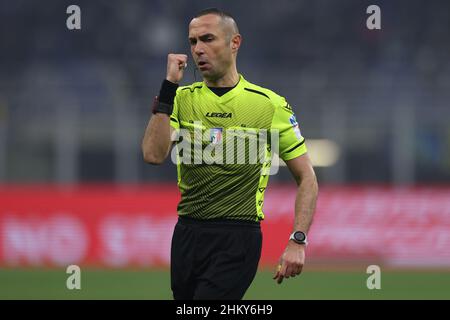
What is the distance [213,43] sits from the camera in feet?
17.9

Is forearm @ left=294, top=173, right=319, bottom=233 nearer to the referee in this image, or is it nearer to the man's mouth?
the referee

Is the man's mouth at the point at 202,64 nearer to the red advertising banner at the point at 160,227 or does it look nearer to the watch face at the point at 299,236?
the watch face at the point at 299,236

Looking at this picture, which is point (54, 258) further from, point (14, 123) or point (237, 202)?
point (237, 202)

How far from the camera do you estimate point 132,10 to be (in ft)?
75.4

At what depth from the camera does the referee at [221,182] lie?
5.45m

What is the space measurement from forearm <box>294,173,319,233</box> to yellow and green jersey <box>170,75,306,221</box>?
17 centimetres

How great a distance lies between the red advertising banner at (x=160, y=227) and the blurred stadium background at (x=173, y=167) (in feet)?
0.07

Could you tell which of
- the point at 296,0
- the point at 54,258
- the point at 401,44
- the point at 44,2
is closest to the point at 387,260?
the point at 54,258

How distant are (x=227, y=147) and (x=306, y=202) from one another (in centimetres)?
55

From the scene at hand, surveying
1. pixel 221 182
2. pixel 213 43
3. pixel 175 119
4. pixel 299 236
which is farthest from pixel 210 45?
pixel 299 236

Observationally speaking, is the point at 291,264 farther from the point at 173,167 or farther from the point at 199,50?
the point at 173,167

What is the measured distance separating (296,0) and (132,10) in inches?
154

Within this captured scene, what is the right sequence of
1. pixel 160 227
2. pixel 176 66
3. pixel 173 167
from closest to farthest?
1. pixel 176 66
2. pixel 160 227
3. pixel 173 167

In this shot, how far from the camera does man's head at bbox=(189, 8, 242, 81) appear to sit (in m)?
5.45
